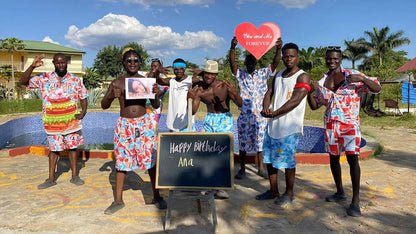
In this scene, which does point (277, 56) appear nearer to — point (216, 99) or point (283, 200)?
point (216, 99)

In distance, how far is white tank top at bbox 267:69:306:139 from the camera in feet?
11.3

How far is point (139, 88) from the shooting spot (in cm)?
346

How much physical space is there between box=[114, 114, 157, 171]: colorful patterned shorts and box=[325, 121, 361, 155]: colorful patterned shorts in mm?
2071

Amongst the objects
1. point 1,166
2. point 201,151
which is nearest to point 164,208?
point 201,151

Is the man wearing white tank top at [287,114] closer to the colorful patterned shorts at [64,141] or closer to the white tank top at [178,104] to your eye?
the white tank top at [178,104]

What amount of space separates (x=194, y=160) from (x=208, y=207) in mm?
742

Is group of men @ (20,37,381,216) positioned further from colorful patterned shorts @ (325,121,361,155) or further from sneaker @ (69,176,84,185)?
sneaker @ (69,176,84,185)

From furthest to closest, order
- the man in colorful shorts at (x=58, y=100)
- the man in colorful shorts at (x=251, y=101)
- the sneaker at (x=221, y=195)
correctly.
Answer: the man in colorful shorts at (x=251, y=101) → the man in colorful shorts at (x=58, y=100) → the sneaker at (x=221, y=195)

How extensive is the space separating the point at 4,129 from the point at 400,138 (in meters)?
12.1

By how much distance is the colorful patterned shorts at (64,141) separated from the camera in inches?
173

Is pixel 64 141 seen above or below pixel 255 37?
below

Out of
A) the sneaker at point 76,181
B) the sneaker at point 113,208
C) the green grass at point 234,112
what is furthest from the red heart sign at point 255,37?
the green grass at point 234,112

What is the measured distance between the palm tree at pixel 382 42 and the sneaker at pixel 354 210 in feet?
139

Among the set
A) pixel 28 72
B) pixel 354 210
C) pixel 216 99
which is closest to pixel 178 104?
pixel 216 99
